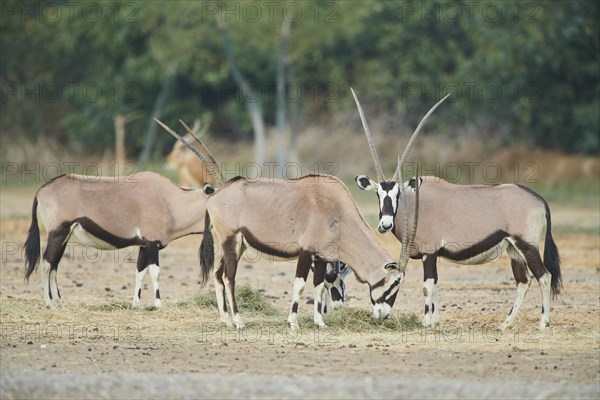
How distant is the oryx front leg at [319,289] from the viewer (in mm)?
12453

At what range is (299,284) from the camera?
40.4 ft

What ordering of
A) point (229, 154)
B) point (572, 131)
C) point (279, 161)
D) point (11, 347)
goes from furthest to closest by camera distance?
1. point (229, 154)
2. point (279, 161)
3. point (572, 131)
4. point (11, 347)

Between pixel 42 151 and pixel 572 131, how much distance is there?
17.7 meters

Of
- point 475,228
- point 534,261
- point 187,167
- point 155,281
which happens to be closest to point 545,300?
point 534,261

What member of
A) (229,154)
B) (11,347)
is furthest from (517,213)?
(229,154)

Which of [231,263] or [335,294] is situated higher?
[231,263]

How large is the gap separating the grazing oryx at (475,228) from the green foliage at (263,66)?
21.3 meters

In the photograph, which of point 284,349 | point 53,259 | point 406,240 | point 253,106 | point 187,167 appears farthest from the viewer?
point 253,106

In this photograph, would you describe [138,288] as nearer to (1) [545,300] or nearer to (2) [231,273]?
(2) [231,273]

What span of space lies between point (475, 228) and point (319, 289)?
187cm

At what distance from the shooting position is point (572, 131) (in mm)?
33812

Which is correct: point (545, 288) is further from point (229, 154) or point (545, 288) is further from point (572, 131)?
point (229, 154)

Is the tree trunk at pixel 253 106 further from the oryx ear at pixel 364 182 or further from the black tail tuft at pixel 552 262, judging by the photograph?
the black tail tuft at pixel 552 262

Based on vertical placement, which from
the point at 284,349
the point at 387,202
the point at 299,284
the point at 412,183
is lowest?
the point at 284,349
